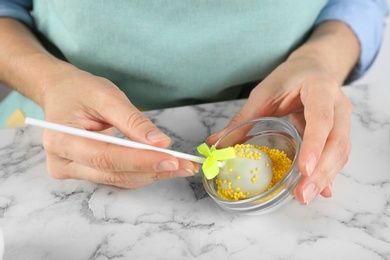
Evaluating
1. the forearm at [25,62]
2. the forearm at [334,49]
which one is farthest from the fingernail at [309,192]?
the forearm at [25,62]

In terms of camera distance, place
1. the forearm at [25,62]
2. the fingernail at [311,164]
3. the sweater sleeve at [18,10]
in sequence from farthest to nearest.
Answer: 1. the sweater sleeve at [18,10]
2. the forearm at [25,62]
3. the fingernail at [311,164]

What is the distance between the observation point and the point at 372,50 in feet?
3.16

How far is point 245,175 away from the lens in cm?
63

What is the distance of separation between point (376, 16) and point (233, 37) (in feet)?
0.95

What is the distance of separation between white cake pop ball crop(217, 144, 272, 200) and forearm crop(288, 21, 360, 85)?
0.81ft

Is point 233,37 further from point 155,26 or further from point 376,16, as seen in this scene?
point 376,16

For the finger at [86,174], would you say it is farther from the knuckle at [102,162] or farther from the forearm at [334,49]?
the forearm at [334,49]

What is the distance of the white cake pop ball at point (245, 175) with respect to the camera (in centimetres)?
63

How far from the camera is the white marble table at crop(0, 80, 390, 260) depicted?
61cm

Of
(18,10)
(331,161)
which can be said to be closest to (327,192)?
(331,161)

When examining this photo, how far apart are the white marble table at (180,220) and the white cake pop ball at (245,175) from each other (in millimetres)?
34

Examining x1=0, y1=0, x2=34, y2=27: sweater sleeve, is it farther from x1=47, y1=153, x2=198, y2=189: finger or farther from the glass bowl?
the glass bowl

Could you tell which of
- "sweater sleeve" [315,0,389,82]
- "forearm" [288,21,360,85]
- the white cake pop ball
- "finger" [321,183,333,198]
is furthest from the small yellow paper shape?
"sweater sleeve" [315,0,389,82]

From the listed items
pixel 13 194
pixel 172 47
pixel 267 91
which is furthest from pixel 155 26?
pixel 13 194
